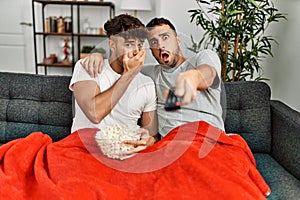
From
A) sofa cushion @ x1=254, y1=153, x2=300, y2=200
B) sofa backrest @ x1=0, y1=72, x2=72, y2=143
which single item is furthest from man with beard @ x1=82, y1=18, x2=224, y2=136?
sofa backrest @ x1=0, y1=72, x2=72, y2=143

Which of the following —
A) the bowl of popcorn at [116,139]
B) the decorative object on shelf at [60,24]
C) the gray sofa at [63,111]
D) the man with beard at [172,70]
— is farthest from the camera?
the decorative object on shelf at [60,24]

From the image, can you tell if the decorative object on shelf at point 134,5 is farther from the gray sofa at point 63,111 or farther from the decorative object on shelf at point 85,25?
the gray sofa at point 63,111

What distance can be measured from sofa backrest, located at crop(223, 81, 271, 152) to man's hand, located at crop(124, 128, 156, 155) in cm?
56

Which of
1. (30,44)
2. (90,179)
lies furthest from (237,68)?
(30,44)

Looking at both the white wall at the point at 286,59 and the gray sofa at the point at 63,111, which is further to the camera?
the white wall at the point at 286,59

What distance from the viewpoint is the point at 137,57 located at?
120 cm

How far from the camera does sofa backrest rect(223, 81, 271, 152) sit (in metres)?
1.77

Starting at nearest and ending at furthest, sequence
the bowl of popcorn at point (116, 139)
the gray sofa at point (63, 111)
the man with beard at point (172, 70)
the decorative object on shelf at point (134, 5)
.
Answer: the man with beard at point (172, 70)
the bowl of popcorn at point (116, 139)
the gray sofa at point (63, 111)
the decorative object on shelf at point (134, 5)

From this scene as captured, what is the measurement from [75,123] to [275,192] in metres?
0.87

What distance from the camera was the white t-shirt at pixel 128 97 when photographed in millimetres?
1246

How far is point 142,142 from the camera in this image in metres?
1.33

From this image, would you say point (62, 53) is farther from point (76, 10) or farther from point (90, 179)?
point (90, 179)

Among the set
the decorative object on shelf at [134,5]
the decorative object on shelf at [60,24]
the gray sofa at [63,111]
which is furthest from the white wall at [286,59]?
the decorative object on shelf at [60,24]

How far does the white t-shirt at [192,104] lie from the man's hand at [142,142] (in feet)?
0.19
